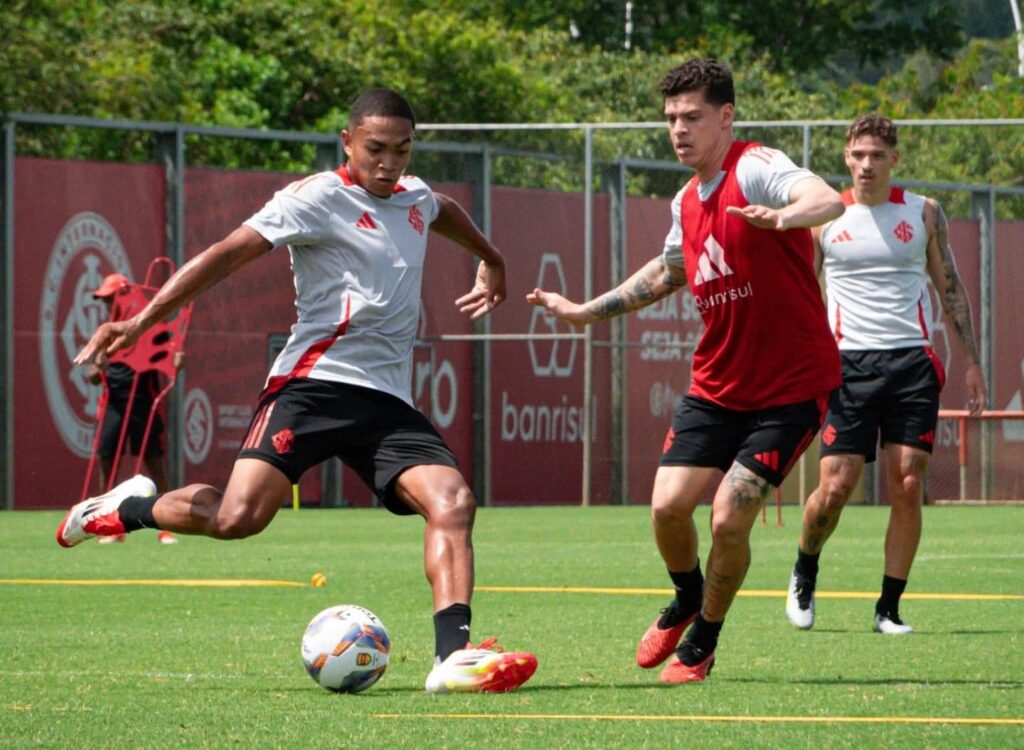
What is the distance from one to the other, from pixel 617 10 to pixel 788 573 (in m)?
42.1

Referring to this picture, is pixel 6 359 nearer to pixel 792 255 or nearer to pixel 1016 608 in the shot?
pixel 1016 608

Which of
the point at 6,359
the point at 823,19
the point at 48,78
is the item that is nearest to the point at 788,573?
the point at 6,359

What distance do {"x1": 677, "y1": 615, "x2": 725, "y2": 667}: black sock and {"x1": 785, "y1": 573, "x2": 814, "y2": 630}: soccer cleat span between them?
2058 mm

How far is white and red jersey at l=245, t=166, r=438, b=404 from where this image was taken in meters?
8.03

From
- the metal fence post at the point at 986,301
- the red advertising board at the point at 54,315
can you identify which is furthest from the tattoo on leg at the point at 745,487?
the metal fence post at the point at 986,301

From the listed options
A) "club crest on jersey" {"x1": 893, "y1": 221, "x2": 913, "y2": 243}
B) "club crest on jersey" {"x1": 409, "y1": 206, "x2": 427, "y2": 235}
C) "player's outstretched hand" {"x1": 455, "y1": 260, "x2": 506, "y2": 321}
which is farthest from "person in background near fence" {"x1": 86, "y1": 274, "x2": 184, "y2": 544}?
"club crest on jersey" {"x1": 409, "y1": 206, "x2": 427, "y2": 235}

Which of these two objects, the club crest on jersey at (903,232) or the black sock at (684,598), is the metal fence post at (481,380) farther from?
the black sock at (684,598)

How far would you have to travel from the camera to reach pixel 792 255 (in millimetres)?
8055

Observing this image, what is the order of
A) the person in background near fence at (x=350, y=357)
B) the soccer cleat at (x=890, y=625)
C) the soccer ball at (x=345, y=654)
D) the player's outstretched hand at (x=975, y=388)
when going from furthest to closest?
the player's outstretched hand at (x=975, y=388) < the soccer cleat at (x=890, y=625) < the person in background near fence at (x=350, y=357) < the soccer ball at (x=345, y=654)

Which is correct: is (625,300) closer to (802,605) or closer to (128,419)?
(802,605)

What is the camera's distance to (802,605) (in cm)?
1011

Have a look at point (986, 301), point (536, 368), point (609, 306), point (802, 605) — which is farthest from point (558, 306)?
point (986, 301)

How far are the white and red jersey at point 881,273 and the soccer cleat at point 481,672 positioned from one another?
3658mm

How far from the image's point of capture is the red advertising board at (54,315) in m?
23.2
